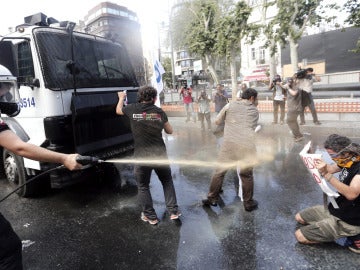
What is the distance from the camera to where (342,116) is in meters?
9.69

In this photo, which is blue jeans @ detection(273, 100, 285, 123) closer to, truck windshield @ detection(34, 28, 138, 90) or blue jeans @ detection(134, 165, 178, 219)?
truck windshield @ detection(34, 28, 138, 90)

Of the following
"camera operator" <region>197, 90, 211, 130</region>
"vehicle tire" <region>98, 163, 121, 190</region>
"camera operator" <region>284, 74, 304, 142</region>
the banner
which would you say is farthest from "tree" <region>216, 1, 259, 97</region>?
the banner

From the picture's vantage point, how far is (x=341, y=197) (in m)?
2.87

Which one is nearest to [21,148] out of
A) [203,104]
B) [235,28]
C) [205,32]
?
[203,104]

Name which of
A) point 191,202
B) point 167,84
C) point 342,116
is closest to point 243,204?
point 191,202

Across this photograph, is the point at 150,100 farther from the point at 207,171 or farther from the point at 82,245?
the point at 207,171

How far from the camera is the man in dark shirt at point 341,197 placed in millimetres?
2592

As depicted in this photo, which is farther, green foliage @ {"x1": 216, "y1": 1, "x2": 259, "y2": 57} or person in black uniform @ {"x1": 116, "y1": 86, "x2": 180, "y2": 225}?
green foliage @ {"x1": 216, "y1": 1, "x2": 259, "y2": 57}

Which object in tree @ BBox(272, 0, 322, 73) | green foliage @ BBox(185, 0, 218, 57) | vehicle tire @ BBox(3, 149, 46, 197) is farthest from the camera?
green foliage @ BBox(185, 0, 218, 57)

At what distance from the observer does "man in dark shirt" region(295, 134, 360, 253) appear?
2.59m

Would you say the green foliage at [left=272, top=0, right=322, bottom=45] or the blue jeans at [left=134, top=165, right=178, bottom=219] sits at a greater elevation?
the green foliage at [left=272, top=0, right=322, bottom=45]

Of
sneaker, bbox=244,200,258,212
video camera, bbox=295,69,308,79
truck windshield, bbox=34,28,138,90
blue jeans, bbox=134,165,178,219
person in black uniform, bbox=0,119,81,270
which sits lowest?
sneaker, bbox=244,200,258,212

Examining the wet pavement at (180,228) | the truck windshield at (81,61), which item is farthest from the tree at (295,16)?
the truck windshield at (81,61)

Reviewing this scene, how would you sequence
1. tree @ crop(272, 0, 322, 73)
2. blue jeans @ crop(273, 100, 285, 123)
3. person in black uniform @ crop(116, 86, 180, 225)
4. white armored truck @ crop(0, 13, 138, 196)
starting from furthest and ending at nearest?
tree @ crop(272, 0, 322, 73) → blue jeans @ crop(273, 100, 285, 123) → white armored truck @ crop(0, 13, 138, 196) → person in black uniform @ crop(116, 86, 180, 225)
